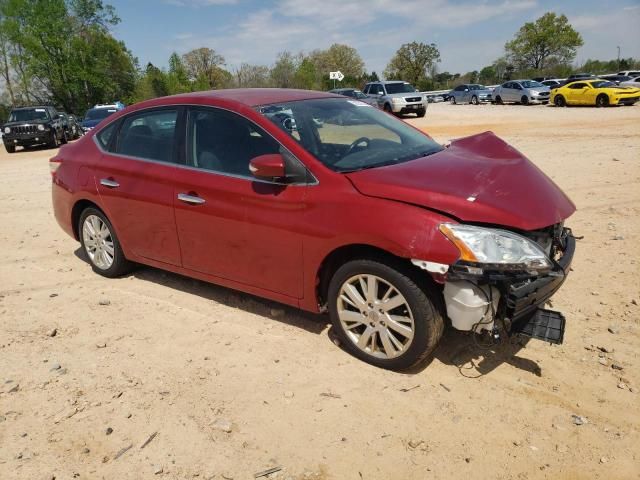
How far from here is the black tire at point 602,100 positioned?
26.9 m

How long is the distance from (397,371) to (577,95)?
95.8 feet

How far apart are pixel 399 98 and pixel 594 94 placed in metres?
10.0

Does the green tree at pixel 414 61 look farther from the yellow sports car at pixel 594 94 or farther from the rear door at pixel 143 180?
the rear door at pixel 143 180

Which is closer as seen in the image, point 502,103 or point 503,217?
point 503,217

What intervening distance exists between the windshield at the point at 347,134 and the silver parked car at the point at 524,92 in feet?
102

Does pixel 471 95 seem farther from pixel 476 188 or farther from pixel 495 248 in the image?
pixel 495 248

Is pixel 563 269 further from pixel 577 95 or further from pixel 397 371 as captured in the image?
pixel 577 95

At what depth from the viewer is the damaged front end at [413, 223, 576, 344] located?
2.94 meters

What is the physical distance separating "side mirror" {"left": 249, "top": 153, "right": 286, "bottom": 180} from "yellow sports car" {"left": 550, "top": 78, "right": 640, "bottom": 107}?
28024mm

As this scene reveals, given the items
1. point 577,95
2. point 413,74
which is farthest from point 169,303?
point 413,74

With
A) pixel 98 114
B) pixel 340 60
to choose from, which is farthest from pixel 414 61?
pixel 98 114

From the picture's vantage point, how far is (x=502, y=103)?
35.8 metres

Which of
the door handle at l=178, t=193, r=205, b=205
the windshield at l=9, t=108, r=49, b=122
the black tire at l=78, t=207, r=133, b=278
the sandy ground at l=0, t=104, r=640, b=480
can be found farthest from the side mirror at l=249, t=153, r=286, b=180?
the windshield at l=9, t=108, r=49, b=122

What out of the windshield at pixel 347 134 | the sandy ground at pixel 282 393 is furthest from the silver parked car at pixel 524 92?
the windshield at pixel 347 134
